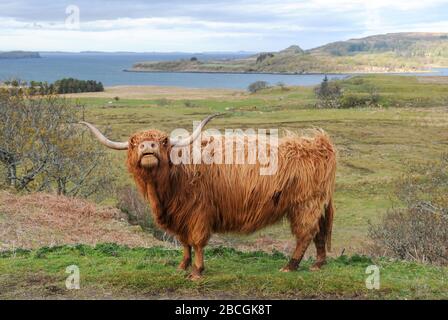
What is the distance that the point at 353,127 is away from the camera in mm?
58375

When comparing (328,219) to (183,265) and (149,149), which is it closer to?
(183,265)

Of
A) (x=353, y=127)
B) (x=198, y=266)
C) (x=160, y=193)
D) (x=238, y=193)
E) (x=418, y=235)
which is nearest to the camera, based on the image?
(x=160, y=193)

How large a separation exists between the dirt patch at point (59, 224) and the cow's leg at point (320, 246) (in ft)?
17.5

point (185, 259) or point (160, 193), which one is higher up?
point (160, 193)

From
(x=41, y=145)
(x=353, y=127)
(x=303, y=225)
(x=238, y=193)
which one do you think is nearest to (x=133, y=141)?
(x=238, y=193)

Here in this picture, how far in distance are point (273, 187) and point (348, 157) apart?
3623cm

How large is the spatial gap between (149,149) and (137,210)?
13.9m

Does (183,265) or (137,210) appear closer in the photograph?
(183,265)

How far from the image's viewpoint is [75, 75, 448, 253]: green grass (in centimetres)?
2811

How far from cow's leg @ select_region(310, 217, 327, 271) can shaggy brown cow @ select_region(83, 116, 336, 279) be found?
0.08m

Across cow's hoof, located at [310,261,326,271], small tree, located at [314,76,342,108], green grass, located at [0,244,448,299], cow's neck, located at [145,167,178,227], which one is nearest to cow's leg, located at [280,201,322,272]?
green grass, located at [0,244,448,299]
